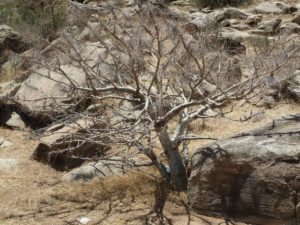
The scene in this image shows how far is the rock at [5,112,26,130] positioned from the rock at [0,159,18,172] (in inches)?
65.4

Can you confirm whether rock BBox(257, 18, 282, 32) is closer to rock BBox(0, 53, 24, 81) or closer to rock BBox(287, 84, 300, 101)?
rock BBox(287, 84, 300, 101)

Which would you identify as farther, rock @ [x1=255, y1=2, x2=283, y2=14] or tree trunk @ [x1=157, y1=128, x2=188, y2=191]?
rock @ [x1=255, y1=2, x2=283, y2=14]

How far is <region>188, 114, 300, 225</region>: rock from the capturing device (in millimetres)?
4719

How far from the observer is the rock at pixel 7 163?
694cm

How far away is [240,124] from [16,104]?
3513 mm

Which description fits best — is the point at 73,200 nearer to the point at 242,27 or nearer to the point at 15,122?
the point at 15,122

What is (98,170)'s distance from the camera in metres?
6.25

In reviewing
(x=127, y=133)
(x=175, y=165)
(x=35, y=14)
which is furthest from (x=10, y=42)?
(x=175, y=165)

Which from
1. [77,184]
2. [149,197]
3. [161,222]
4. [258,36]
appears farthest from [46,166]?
[258,36]

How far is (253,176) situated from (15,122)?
5.05 m

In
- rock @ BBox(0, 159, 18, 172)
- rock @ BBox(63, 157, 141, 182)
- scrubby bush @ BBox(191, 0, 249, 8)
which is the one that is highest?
scrubby bush @ BBox(191, 0, 249, 8)

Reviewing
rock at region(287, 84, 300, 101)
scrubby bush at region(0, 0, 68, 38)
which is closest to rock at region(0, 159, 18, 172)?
rock at region(287, 84, 300, 101)

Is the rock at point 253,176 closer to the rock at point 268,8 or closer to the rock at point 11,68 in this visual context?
the rock at point 11,68

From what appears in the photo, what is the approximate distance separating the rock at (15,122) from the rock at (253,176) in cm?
430
